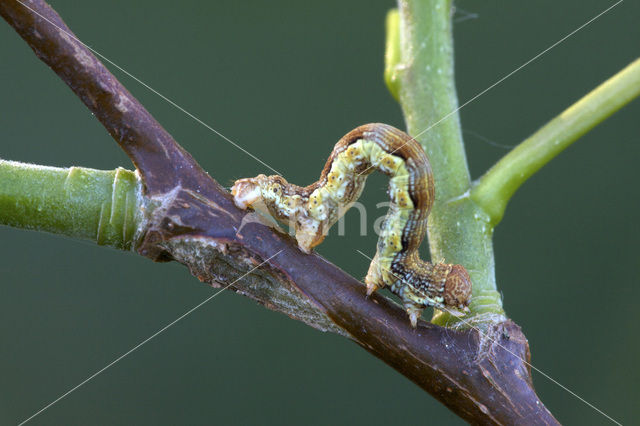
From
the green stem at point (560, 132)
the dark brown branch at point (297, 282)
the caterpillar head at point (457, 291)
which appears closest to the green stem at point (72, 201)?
the dark brown branch at point (297, 282)

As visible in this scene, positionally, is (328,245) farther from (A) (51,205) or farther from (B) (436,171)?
(A) (51,205)

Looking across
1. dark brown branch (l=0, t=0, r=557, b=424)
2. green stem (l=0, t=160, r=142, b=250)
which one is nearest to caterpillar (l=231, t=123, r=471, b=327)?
dark brown branch (l=0, t=0, r=557, b=424)

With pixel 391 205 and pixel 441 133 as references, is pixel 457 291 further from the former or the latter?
pixel 441 133

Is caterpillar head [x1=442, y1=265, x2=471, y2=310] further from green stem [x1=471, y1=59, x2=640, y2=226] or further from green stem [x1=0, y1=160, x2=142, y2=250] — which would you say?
green stem [x1=0, y1=160, x2=142, y2=250]

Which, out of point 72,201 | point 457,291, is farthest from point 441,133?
point 72,201

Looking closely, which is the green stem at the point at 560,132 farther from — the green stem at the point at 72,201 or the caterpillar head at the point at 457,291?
the green stem at the point at 72,201

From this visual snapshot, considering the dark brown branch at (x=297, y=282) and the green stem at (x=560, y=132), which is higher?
the green stem at (x=560, y=132)
